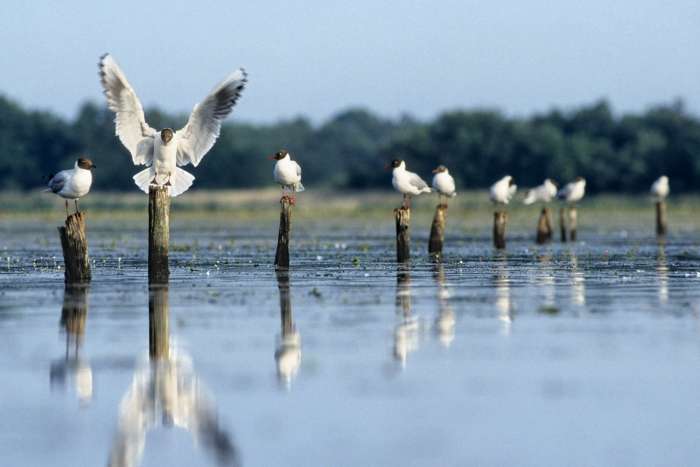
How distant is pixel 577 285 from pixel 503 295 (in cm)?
232

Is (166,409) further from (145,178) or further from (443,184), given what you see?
(443,184)

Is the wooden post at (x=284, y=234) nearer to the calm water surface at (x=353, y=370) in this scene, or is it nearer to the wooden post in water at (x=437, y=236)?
the calm water surface at (x=353, y=370)

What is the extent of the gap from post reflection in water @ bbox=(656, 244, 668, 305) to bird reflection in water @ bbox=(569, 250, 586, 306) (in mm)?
1083

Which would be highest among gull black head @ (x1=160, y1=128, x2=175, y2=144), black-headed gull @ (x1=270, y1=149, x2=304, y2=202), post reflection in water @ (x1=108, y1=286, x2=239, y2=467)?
gull black head @ (x1=160, y1=128, x2=175, y2=144)

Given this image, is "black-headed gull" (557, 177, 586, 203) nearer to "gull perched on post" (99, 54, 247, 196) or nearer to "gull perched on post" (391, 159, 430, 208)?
"gull perched on post" (391, 159, 430, 208)

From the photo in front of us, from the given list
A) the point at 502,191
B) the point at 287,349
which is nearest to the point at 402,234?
the point at 502,191

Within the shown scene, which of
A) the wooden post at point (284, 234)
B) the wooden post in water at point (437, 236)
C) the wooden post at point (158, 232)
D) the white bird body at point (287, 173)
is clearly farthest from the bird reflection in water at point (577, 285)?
the wooden post at point (158, 232)

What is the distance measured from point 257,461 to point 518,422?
222 cm

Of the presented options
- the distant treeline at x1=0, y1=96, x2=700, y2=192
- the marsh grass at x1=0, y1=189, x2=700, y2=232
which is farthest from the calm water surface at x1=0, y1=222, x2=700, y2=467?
the distant treeline at x1=0, y1=96, x2=700, y2=192

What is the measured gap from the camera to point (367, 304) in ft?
64.2

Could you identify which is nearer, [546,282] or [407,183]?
[546,282]

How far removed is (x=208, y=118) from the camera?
24594 millimetres

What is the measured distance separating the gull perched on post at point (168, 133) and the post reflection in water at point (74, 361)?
14.7 ft

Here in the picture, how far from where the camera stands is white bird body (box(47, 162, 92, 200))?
2442 centimetres
